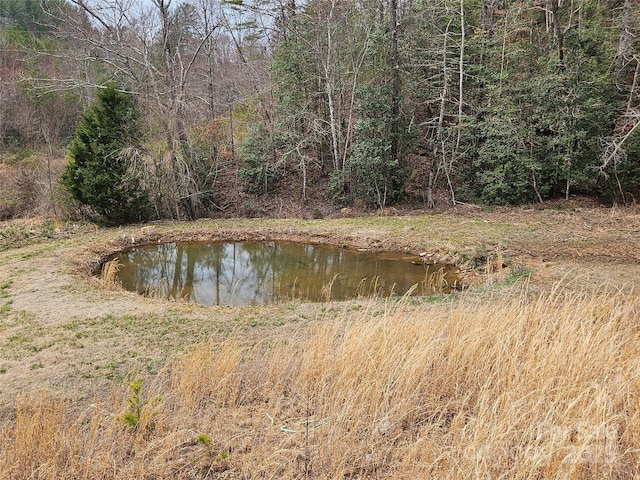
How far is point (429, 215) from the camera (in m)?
13.4

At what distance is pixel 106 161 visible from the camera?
12.3 meters

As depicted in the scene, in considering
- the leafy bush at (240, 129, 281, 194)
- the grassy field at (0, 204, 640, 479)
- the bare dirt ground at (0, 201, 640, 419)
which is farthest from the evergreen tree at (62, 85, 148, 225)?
the grassy field at (0, 204, 640, 479)

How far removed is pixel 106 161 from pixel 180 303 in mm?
8063

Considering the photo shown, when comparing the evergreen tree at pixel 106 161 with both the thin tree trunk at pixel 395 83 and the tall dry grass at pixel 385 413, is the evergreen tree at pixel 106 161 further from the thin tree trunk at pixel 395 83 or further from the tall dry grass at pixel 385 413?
the tall dry grass at pixel 385 413

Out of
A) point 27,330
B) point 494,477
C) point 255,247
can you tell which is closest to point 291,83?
point 255,247

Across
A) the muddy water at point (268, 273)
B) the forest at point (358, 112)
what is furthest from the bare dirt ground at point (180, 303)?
the forest at point (358, 112)

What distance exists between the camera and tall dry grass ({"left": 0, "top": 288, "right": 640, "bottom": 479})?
7.20 feet

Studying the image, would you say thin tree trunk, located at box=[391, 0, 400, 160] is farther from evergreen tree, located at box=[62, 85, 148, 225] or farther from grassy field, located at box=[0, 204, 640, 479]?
grassy field, located at box=[0, 204, 640, 479]

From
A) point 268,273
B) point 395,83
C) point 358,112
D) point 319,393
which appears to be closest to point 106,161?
point 268,273

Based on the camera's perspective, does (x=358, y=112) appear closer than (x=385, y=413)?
No

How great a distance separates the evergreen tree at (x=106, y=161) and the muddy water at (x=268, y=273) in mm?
2790

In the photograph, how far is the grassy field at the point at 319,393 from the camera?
89.3 inches

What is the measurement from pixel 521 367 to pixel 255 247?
28.4ft

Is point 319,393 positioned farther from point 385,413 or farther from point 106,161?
point 106,161
